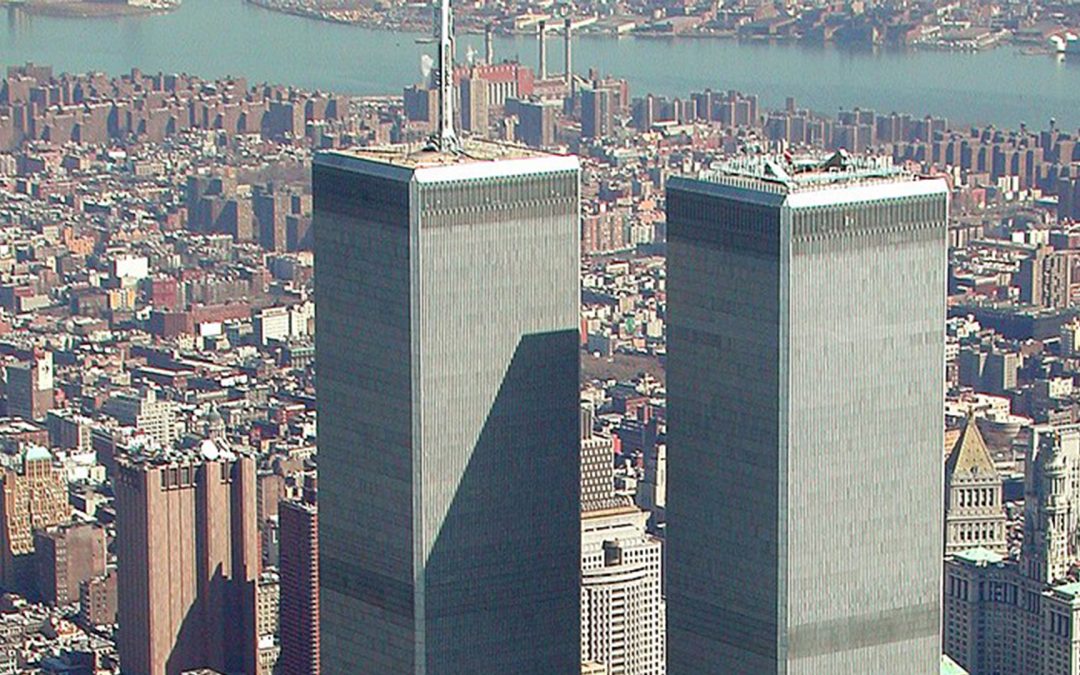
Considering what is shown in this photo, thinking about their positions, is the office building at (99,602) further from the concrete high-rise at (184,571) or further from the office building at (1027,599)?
the office building at (1027,599)

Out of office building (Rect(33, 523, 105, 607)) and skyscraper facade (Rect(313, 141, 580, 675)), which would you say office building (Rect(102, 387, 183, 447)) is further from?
skyscraper facade (Rect(313, 141, 580, 675))

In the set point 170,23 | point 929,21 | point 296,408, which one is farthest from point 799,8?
point 296,408

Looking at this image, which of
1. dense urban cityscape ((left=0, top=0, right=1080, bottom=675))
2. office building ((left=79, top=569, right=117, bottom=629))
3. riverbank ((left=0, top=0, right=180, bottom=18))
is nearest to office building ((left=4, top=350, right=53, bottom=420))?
dense urban cityscape ((left=0, top=0, right=1080, bottom=675))

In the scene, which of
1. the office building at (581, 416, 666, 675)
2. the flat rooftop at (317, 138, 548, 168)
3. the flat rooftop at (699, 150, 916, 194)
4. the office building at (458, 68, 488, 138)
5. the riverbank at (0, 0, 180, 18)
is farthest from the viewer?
the riverbank at (0, 0, 180, 18)

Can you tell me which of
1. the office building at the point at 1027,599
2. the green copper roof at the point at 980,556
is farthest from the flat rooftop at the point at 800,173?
the green copper roof at the point at 980,556

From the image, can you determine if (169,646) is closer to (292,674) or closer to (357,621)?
(292,674)

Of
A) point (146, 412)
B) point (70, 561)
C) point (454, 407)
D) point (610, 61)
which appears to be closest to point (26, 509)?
point (70, 561)

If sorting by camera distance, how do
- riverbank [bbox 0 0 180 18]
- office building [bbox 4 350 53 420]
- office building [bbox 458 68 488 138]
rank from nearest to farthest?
1. office building [bbox 4 350 53 420]
2. office building [bbox 458 68 488 138]
3. riverbank [bbox 0 0 180 18]
